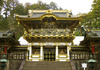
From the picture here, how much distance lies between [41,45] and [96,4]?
651 inches

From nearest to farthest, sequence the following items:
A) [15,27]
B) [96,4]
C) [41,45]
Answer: [41,45] < [96,4] < [15,27]

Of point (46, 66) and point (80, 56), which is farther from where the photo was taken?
point (80, 56)

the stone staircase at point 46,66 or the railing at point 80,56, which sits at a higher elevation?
the railing at point 80,56

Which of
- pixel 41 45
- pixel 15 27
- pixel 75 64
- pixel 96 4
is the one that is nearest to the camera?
pixel 75 64

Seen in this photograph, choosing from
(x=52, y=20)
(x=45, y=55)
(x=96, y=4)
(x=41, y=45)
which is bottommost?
(x=45, y=55)

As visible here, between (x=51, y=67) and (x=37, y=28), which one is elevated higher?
(x=37, y=28)

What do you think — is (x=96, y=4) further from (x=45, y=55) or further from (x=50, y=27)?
(x=45, y=55)

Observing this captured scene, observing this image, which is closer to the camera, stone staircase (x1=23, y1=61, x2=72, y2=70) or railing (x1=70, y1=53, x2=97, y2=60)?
stone staircase (x1=23, y1=61, x2=72, y2=70)

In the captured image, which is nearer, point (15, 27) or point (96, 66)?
point (96, 66)

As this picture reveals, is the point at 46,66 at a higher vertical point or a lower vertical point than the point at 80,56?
lower

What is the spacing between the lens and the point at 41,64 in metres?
17.0

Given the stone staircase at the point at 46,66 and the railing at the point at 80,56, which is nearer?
the stone staircase at the point at 46,66

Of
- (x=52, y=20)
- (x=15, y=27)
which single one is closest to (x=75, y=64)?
(x=52, y=20)

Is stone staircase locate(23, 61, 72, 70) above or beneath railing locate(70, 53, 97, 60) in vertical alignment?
beneath
